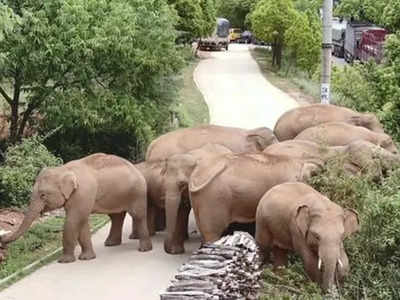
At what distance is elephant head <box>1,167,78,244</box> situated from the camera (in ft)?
40.4

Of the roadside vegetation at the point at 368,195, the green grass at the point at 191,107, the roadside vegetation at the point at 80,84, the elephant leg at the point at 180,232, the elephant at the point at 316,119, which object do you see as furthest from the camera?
the green grass at the point at 191,107

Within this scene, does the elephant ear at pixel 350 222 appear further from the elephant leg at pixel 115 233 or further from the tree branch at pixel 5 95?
the tree branch at pixel 5 95

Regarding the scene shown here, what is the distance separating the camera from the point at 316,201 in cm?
1064

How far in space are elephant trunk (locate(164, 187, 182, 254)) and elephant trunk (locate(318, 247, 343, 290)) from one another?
3.45 meters

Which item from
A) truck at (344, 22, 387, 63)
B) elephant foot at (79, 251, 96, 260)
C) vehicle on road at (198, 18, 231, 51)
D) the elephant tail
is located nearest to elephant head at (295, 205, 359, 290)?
the elephant tail

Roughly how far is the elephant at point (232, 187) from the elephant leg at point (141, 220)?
4.16 feet

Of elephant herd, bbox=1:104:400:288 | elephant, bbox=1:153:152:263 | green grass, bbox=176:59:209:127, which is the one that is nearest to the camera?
elephant herd, bbox=1:104:400:288

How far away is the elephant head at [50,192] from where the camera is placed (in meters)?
12.3

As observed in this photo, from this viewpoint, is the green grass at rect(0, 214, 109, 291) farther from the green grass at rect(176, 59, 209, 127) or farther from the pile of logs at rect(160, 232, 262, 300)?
the green grass at rect(176, 59, 209, 127)

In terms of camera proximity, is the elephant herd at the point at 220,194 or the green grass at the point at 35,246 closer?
the elephant herd at the point at 220,194

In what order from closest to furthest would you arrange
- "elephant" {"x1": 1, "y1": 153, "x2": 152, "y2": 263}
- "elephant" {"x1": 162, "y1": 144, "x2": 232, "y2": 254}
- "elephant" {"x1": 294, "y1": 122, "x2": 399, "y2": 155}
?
"elephant" {"x1": 1, "y1": 153, "x2": 152, "y2": 263} < "elephant" {"x1": 162, "y1": 144, "x2": 232, "y2": 254} < "elephant" {"x1": 294, "y1": 122, "x2": 399, "y2": 155}

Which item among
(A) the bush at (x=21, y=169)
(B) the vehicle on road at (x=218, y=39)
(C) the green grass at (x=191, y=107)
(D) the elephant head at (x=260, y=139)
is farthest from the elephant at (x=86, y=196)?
(B) the vehicle on road at (x=218, y=39)

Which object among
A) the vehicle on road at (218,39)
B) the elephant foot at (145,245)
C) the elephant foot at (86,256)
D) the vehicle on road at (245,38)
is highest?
the elephant foot at (86,256)

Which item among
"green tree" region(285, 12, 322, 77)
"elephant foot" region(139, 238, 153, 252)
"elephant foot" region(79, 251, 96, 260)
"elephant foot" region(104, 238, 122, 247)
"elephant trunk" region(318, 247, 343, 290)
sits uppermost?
"elephant trunk" region(318, 247, 343, 290)
